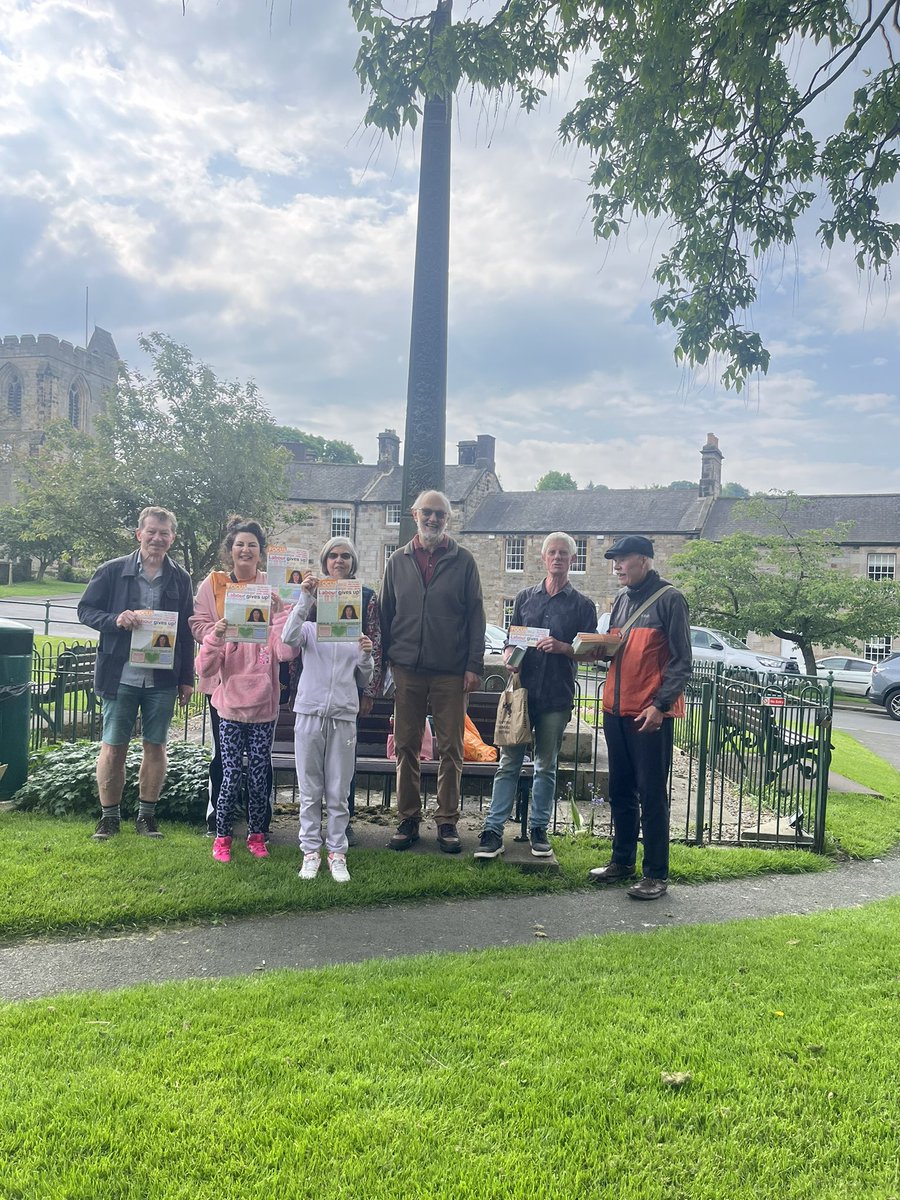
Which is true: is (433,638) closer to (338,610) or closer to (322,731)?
(338,610)

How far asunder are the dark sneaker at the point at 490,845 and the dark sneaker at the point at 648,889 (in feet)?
2.87

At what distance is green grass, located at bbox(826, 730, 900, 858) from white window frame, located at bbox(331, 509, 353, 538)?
33734 mm

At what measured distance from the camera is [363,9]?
16.5 feet

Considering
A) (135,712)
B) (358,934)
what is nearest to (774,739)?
(358,934)

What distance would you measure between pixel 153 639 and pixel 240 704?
71 centimetres

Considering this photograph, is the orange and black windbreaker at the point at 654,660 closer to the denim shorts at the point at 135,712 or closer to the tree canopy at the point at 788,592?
the denim shorts at the point at 135,712

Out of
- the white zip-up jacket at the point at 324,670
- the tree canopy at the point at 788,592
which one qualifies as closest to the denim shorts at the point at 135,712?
the white zip-up jacket at the point at 324,670

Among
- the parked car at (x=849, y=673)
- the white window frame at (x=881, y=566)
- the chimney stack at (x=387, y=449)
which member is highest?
the chimney stack at (x=387, y=449)

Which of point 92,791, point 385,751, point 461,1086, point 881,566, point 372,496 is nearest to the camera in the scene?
point 461,1086

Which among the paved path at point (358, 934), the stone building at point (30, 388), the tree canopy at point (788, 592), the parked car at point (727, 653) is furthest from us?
the stone building at point (30, 388)

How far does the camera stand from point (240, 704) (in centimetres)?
471

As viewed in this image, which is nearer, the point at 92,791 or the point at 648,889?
the point at 648,889

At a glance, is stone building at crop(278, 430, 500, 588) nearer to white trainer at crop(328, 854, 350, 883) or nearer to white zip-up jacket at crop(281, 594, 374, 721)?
white zip-up jacket at crop(281, 594, 374, 721)

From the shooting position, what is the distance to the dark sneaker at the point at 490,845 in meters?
5.04
